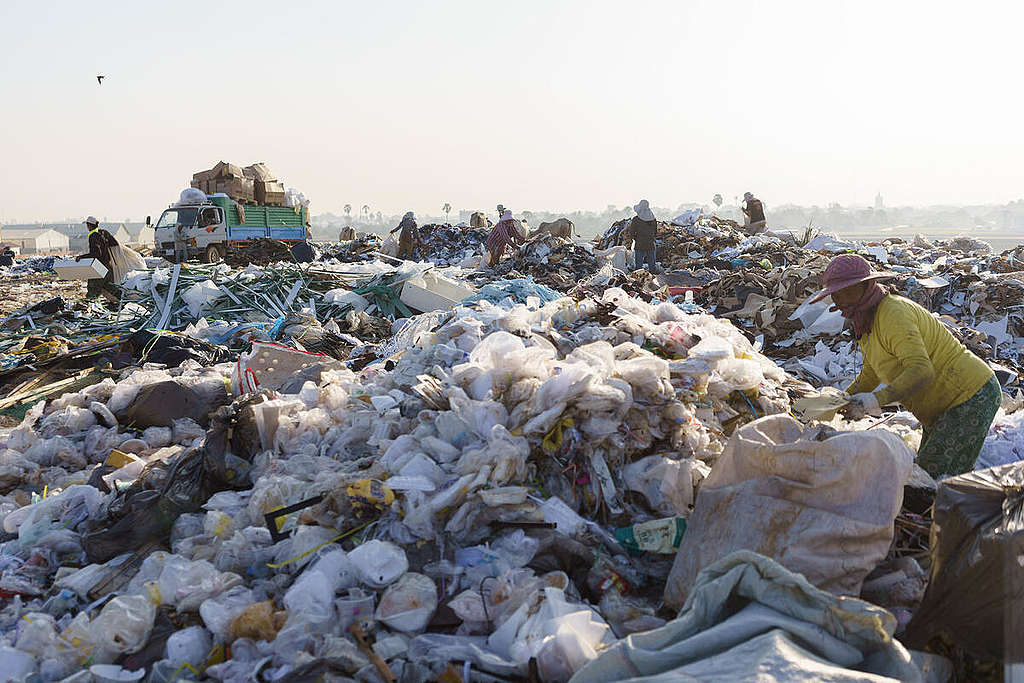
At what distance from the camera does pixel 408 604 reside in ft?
8.65

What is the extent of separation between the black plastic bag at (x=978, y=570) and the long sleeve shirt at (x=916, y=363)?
1.06 meters

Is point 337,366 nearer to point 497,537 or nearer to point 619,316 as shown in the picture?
point 619,316

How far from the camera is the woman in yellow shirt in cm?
338

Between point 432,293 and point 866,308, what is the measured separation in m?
7.01

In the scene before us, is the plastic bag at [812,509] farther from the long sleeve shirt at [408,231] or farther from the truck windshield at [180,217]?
the truck windshield at [180,217]

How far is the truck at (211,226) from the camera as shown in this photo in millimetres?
16797

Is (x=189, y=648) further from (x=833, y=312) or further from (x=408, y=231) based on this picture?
(x=408, y=231)

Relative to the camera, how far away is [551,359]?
4094 millimetres

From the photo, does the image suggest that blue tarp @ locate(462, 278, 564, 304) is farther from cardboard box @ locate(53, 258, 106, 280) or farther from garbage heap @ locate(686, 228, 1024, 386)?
cardboard box @ locate(53, 258, 106, 280)

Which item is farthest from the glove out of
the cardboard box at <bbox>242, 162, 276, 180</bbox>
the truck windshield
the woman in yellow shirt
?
the cardboard box at <bbox>242, 162, 276, 180</bbox>

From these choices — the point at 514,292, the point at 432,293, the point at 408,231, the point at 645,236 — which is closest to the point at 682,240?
→ the point at 645,236

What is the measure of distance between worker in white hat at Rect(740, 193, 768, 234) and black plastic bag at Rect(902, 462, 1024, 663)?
57.8ft

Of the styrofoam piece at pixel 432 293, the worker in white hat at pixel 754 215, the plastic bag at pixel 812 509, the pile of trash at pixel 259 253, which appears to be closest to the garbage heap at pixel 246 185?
the pile of trash at pixel 259 253

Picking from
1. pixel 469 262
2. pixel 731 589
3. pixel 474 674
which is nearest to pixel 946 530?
pixel 731 589
